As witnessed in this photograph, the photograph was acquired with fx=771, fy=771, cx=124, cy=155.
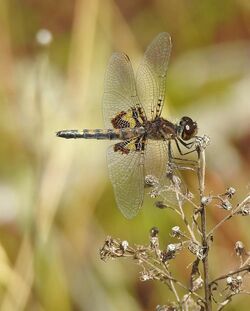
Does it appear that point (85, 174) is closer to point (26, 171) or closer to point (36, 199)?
point (26, 171)

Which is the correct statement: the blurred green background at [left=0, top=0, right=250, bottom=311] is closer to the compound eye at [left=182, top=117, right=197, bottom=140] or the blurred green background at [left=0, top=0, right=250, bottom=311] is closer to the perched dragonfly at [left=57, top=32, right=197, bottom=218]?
the perched dragonfly at [left=57, top=32, right=197, bottom=218]

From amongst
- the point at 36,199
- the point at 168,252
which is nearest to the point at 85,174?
the point at 36,199

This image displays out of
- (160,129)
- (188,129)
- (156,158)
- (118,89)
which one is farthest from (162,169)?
(118,89)

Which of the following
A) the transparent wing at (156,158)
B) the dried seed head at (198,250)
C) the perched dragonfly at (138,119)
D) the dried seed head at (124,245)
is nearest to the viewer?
the dried seed head at (198,250)

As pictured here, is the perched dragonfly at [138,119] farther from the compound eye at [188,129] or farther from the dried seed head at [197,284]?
the dried seed head at [197,284]

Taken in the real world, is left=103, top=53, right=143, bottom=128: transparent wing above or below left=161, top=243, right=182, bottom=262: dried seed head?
above

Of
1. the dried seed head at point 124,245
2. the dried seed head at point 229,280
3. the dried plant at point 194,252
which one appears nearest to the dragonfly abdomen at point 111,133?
the dried plant at point 194,252

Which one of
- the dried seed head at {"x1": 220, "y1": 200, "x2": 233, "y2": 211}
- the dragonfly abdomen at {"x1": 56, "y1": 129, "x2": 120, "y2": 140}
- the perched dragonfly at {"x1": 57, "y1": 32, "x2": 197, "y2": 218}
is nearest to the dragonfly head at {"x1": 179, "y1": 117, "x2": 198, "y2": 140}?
the perched dragonfly at {"x1": 57, "y1": 32, "x2": 197, "y2": 218}
